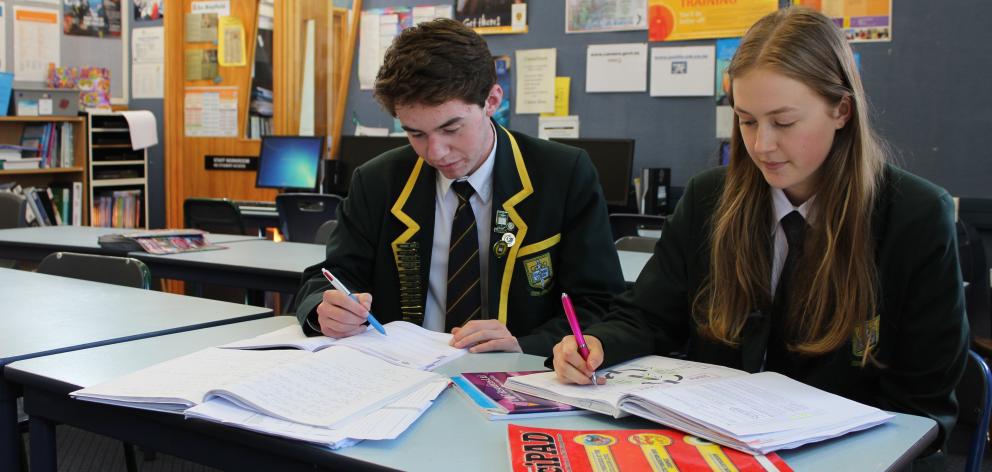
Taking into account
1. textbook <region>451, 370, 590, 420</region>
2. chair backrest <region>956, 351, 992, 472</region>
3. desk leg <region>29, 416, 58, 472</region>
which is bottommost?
desk leg <region>29, 416, 58, 472</region>

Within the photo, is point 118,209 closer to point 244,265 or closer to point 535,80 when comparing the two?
point 535,80

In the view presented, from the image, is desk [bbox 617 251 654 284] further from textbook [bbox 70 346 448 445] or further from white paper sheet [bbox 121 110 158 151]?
white paper sheet [bbox 121 110 158 151]

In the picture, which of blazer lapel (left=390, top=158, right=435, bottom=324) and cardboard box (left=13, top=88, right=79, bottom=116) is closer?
blazer lapel (left=390, top=158, right=435, bottom=324)

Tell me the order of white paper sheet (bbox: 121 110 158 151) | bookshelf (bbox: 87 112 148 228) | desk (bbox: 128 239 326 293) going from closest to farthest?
desk (bbox: 128 239 326 293), bookshelf (bbox: 87 112 148 228), white paper sheet (bbox: 121 110 158 151)

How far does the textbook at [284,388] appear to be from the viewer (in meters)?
1.11

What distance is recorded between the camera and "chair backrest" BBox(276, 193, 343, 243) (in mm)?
4308

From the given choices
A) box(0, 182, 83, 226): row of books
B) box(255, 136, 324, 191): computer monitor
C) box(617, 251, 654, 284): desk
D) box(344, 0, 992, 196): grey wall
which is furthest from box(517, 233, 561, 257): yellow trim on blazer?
box(0, 182, 83, 226): row of books

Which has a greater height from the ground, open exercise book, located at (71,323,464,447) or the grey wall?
the grey wall

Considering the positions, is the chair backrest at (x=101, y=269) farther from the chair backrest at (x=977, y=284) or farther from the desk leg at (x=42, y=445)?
the chair backrest at (x=977, y=284)

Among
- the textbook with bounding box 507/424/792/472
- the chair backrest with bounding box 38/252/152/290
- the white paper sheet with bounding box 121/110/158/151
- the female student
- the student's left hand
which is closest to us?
the textbook with bounding box 507/424/792/472

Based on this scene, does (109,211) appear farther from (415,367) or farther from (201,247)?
(415,367)

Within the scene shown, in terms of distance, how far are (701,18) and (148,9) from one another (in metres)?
4.10

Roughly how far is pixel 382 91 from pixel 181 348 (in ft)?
1.95

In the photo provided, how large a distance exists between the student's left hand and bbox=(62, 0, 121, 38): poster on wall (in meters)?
6.04
